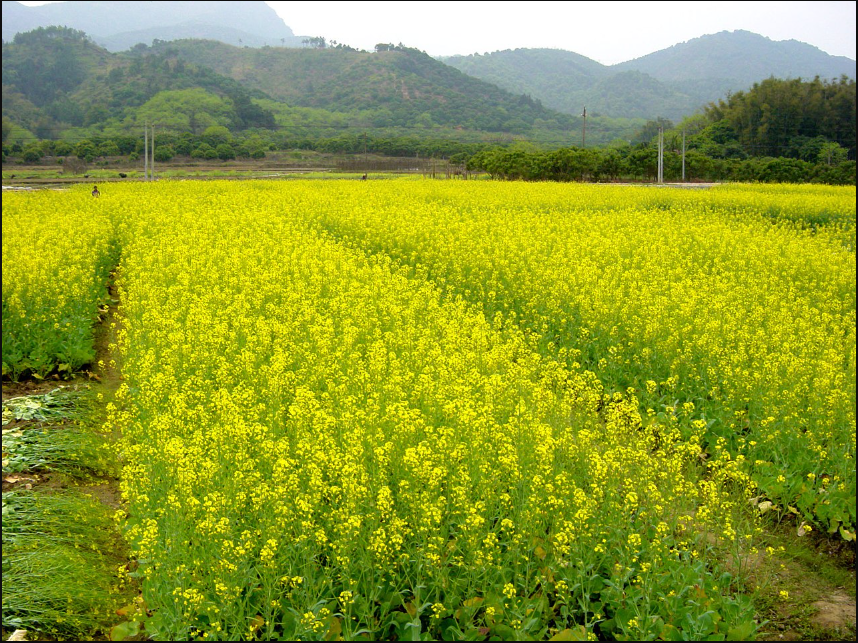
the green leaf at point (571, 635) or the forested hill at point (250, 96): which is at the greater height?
the forested hill at point (250, 96)

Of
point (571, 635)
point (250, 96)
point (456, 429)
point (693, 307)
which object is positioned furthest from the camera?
point (250, 96)

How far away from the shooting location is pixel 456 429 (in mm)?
5766

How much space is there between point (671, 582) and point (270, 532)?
256 cm

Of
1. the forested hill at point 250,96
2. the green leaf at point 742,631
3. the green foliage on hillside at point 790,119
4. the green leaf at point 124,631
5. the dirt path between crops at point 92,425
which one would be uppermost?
the forested hill at point 250,96

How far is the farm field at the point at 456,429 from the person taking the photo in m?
4.57

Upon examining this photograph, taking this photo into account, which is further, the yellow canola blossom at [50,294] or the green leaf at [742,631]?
the yellow canola blossom at [50,294]

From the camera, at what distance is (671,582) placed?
4746mm

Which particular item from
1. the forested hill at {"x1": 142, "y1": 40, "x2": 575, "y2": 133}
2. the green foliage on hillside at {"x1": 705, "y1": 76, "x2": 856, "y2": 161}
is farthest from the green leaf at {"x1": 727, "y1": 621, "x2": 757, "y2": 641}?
the forested hill at {"x1": 142, "y1": 40, "x2": 575, "y2": 133}

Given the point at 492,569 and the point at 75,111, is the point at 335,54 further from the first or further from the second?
the point at 492,569

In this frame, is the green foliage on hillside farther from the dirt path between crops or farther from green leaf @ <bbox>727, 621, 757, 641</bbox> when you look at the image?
green leaf @ <bbox>727, 621, 757, 641</bbox>

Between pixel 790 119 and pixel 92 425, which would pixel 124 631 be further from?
pixel 790 119

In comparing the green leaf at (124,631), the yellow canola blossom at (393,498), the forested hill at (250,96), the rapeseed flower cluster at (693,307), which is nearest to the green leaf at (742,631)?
the yellow canola blossom at (393,498)

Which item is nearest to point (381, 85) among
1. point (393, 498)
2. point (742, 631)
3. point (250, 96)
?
point (250, 96)

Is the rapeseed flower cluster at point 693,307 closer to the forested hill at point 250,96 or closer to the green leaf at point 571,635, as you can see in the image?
the green leaf at point 571,635
